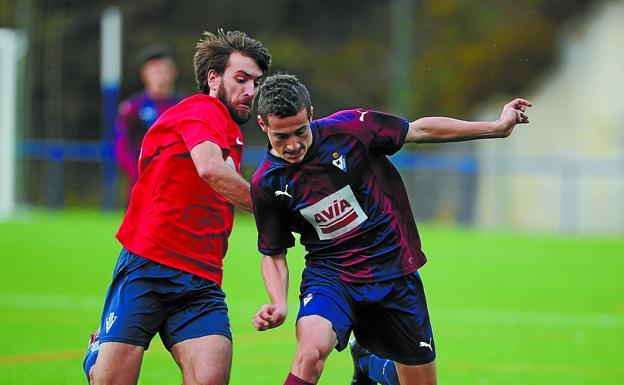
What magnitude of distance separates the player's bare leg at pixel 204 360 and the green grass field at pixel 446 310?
2.14 meters

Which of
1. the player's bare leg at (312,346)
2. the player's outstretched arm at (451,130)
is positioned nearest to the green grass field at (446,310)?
the player's bare leg at (312,346)

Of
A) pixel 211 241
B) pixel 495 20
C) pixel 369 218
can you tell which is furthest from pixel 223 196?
pixel 495 20

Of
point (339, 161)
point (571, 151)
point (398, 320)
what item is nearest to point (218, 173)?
point (339, 161)

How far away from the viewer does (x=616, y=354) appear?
8.98 meters

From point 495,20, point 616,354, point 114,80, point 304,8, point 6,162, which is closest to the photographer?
point 616,354

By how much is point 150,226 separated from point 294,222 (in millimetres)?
701

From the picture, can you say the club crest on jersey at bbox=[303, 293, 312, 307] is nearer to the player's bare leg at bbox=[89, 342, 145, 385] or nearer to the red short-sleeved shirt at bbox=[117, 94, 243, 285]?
the red short-sleeved shirt at bbox=[117, 94, 243, 285]

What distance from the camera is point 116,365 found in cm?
545

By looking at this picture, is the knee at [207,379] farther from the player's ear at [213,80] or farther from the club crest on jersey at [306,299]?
the player's ear at [213,80]

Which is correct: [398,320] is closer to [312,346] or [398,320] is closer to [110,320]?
[312,346]

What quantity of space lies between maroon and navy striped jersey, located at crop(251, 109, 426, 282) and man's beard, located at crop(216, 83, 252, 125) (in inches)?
11.8

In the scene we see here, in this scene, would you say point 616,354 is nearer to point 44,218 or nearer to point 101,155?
point 44,218

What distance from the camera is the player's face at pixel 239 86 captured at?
229 inches

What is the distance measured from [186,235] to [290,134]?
0.77 metres
